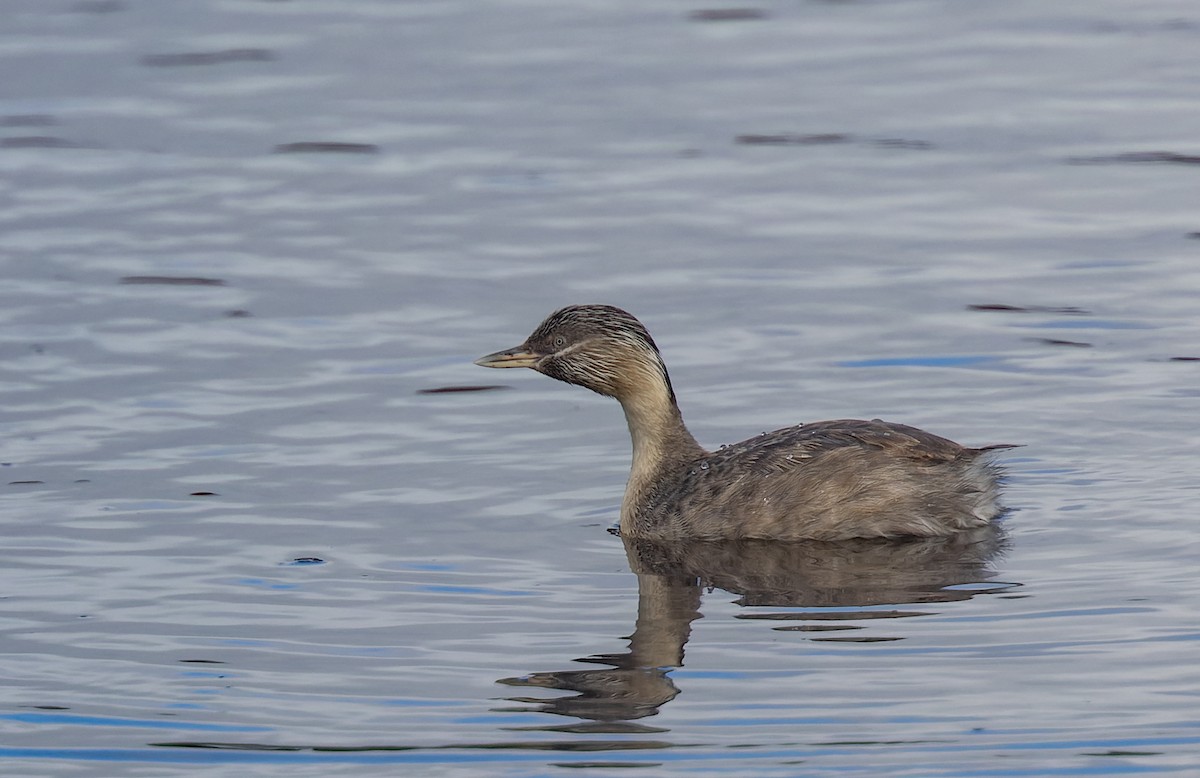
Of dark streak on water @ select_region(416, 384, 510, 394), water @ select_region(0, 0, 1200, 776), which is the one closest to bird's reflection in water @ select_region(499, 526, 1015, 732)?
water @ select_region(0, 0, 1200, 776)

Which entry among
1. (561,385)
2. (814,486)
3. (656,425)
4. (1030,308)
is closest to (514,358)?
(656,425)

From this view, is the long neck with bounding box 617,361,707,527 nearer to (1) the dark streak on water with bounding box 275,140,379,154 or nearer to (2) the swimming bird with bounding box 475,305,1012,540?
(2) the swimming bird with bounding box 475,305,1012,540

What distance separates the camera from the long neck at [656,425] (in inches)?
440

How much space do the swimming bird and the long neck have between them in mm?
19

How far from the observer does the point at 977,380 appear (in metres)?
12.3

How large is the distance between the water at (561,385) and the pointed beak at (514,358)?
0.51 metres

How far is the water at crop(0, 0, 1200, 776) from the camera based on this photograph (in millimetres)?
8289

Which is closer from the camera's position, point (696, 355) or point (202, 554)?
point (202, 554)

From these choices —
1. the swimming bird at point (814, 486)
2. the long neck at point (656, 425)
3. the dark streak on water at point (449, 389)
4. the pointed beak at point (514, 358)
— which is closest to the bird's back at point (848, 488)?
the swimming bird at point (814, 486)

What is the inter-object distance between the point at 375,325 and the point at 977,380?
355cm

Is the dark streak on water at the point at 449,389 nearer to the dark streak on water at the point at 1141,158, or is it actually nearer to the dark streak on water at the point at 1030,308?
the dark streak on water at the point at 1030,308

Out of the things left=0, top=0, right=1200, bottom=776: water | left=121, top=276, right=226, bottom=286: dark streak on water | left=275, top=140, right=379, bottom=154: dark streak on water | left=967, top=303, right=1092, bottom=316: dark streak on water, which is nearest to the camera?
left=0, top=0, right=1200, bottom=776: water

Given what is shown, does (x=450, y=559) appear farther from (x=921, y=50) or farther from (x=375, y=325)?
(x=921, y=50)

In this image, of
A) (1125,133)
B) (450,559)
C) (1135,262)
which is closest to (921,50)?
(1125,133)
